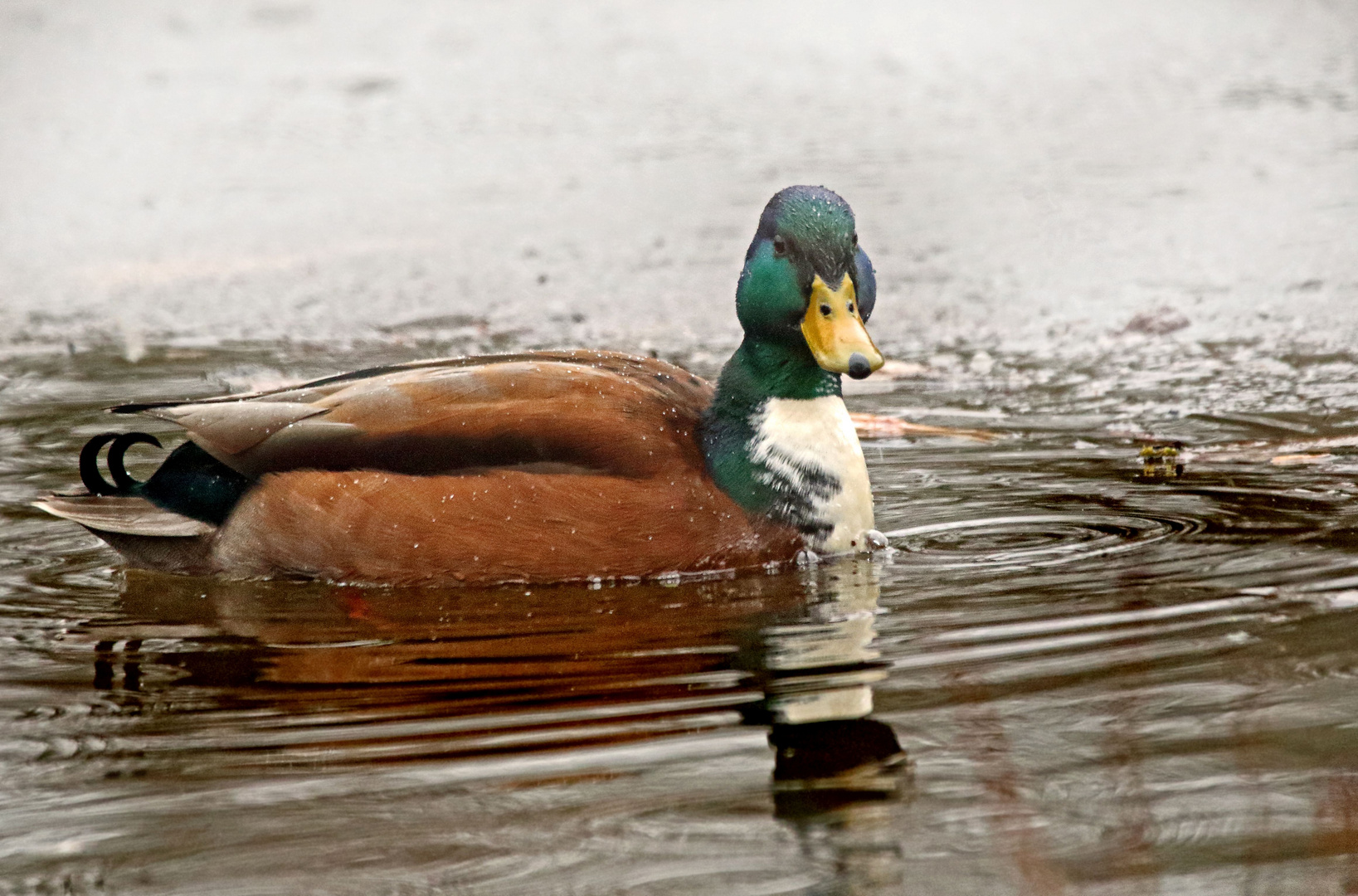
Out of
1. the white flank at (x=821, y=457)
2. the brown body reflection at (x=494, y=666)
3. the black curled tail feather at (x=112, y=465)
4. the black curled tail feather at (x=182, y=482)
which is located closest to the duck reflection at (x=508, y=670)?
the brown body reflection at (x=494, y=666)

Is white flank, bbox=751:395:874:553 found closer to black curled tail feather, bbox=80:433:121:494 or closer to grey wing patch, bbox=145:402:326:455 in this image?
grey wing patch, bbox=145:402:326:455

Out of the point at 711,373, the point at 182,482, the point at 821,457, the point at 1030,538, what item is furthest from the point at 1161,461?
the point at 182,482

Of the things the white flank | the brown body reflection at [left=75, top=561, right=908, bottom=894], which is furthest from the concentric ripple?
the brown body reflection at [left=75, top=561, right=908, bottom=894]

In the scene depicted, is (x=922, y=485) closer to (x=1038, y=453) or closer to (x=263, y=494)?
(x=1038, y=453)

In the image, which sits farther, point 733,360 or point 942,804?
point 733,360

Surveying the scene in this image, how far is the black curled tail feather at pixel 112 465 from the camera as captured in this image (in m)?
5.78

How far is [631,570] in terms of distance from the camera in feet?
17.6

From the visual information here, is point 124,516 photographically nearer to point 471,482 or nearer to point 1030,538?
point 471,482

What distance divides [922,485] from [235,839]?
11.0ft

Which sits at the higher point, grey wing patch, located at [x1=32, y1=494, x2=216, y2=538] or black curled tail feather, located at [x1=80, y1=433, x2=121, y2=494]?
black curled tail feather, located at [x1=80, y1=433, x2=121, y2=494]

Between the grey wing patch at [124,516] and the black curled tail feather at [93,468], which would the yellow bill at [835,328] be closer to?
the grey wing patch at [124,516]

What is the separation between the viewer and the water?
3.20m

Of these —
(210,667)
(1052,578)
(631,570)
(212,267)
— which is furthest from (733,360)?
(212,267)

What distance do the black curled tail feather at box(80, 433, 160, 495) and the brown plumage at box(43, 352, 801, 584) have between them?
15 cm
